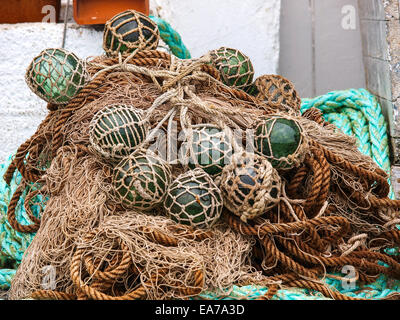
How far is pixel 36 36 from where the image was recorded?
3.36 meters

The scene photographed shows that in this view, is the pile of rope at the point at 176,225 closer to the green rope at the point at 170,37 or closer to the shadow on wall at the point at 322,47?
the green rope at the point at 170,37

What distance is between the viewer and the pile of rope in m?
1.92

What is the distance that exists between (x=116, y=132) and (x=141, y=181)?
244 mm

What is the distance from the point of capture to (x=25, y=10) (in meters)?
3.57

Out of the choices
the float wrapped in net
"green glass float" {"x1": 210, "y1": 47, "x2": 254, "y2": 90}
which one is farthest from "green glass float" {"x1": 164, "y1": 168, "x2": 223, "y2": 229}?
"green glass float" {"x1": 210, "y1": 47, "x2": 254, "y2": 90}

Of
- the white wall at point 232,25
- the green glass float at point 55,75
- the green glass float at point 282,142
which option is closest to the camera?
the green glass float at point 282,142

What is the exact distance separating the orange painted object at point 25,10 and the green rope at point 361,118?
1892mm

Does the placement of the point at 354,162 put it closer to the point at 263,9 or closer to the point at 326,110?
the point at 326,110

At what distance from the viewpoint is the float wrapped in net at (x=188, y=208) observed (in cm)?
193

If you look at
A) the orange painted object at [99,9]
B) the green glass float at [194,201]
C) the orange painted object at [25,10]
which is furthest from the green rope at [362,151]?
the orange painted object at [25,10]

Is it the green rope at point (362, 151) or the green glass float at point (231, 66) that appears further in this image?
the green glass float at point (231, 66)
